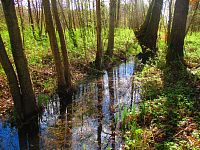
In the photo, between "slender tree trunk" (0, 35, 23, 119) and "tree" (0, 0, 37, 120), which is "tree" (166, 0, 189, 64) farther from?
"slender tree trunk" (0, 35, 23, 119)

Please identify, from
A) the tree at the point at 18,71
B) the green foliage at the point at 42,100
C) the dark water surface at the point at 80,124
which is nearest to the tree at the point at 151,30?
the dark water surface at the point at 80,124

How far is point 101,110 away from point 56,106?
148 cm

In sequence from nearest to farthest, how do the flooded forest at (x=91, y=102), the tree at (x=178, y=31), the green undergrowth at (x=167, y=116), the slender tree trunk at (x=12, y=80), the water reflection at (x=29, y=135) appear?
the green undergrowth at (x=167, y=116)
the flooded forest at (x=91, y=102)
the water reflection at (x=29, y=135)
the slender tree trunk at (x=12, y=80)
the tree at (x=178, y=31)

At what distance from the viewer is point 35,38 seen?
1552 centimetres

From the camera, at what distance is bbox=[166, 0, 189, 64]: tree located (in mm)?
10438

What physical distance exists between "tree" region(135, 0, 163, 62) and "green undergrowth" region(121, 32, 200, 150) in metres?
8.50

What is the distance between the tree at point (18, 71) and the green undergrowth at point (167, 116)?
8.44ft

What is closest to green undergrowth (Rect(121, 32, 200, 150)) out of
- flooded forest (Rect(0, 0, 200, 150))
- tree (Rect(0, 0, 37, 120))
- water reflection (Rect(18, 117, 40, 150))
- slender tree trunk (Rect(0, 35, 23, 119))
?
flooded forest (Rect(0, 0, 200, 150))

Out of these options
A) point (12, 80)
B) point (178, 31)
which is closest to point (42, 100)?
point (12, 80)

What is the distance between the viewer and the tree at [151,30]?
17.3 meters

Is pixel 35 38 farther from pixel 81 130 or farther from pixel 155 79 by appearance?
pixel 81 130

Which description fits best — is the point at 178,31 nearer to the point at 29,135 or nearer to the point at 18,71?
the point at 18,71

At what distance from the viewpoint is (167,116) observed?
6.05 meters

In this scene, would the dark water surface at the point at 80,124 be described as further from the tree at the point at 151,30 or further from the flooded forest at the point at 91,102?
the tree at the point at 151,30
